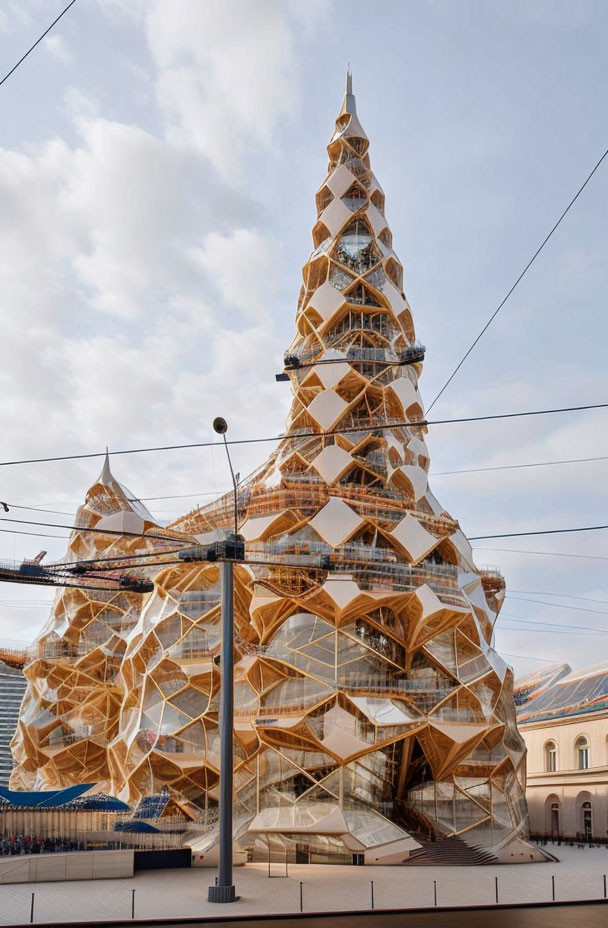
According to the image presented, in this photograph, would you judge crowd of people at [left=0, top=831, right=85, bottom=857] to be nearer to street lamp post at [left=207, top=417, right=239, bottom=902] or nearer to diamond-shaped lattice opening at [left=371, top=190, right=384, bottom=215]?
street lamp post at [left=207, top=417, right=239, bottom=902]

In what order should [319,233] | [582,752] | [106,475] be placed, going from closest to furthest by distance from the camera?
[582,752] < [319,233] < [106,475]

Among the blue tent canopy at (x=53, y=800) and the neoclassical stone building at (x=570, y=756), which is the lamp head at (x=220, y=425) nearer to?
the blue tent canopy at (x=53, y=800)

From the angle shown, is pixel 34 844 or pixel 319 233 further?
pixel 319 233

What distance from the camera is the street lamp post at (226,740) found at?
833 inches

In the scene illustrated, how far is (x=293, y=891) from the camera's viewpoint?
24531mm

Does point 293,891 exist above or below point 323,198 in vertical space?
below

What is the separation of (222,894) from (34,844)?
11.4 meters

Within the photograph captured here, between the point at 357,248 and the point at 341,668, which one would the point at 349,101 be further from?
the point at 341,668

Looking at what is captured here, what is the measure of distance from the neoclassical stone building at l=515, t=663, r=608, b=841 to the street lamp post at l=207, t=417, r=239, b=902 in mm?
30887

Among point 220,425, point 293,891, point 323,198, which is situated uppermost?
point 323,198

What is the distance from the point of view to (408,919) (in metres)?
19.2

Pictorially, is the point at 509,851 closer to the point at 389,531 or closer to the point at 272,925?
the point at 389,531

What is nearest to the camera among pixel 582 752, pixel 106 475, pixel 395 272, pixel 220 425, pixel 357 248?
pixel 220 425

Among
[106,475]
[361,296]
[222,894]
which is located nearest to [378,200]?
[361,296]
